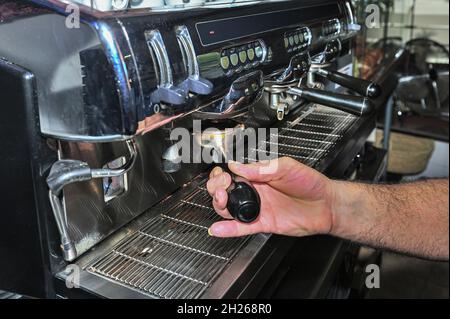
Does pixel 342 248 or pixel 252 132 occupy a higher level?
pixel 252 132

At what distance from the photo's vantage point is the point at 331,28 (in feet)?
4.09

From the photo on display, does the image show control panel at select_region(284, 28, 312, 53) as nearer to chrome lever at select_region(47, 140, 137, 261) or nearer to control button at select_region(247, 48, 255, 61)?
control button at select_region(247, 48, 255, 61)

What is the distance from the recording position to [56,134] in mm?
715

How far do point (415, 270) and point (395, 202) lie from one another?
5.56 feet

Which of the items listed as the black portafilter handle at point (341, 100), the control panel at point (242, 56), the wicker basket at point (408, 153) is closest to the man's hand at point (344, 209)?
the control panel at point (242, 56)

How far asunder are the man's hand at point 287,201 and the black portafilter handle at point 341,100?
1.11 ft

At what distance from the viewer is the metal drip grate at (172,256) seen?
0.78 m

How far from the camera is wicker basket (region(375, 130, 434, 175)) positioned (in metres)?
2.60

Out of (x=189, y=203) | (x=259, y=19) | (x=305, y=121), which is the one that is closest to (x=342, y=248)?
(x=305, y=121)

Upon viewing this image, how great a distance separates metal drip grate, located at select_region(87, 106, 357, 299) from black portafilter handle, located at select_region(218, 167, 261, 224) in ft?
0.35

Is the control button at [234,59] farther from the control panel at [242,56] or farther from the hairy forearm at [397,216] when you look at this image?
the hairy forearm at [397,216]
